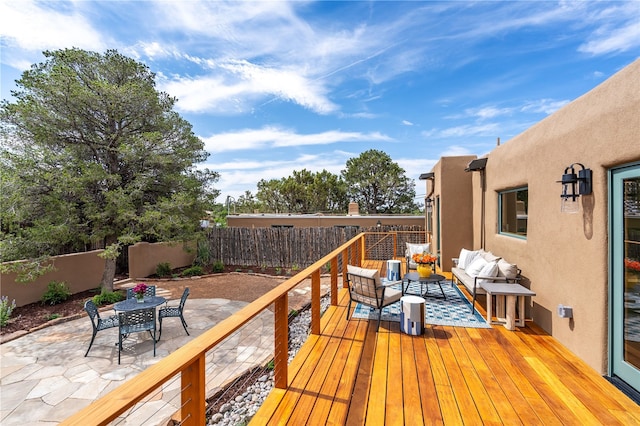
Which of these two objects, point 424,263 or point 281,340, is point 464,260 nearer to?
point 424,263

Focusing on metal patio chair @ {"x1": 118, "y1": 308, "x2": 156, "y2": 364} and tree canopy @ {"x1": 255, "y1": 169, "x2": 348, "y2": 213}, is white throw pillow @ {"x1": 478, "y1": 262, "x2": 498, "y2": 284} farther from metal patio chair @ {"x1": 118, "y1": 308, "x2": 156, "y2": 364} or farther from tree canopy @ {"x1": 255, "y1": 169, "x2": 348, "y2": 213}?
tree canopy @ {"x1": 255, "y1": 169, "x2": 348, "y2": 213}

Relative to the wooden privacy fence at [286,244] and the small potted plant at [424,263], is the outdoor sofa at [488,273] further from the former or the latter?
the wooden privacy fence at [286,244]

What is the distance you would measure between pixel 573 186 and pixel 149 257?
1270cm

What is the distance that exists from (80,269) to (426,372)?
34.4 ft

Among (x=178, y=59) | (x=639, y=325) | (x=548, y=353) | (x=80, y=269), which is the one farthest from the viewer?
(x=178, y=59)

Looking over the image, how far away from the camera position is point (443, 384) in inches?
113

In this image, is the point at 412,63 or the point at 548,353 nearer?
the point at 548,353

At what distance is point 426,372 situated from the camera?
10.2 ft

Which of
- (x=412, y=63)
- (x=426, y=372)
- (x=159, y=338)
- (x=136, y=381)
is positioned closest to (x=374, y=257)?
(x=412, y=63)

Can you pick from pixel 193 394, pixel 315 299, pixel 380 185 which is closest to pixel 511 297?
pixel 315 299

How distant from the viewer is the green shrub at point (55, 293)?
8.01 metres

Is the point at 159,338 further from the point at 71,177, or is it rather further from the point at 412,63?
the point at 412,63

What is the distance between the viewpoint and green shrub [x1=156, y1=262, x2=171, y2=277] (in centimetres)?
1154

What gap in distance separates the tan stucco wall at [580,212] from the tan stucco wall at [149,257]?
416 inches
